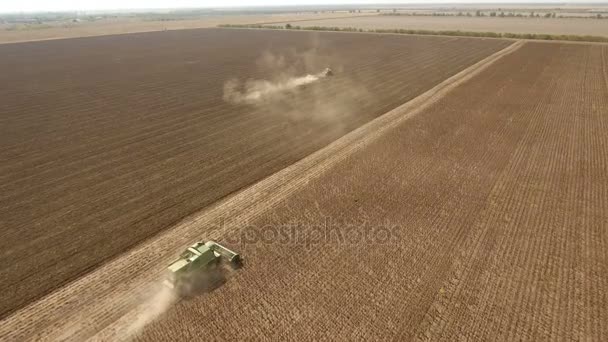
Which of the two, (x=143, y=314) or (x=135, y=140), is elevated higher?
(x=135, y=140)

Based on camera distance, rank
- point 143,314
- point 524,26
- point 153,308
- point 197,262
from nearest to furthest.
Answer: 1. point 143,314
2. point 153,308
3. point 197,262
4. point 524,26

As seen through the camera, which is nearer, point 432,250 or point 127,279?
point 127,279

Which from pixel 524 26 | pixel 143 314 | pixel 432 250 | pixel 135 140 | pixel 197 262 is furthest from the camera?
pixel 524 26

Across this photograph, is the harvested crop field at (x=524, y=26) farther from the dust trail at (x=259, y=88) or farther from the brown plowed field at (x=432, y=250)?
the brown plowed field at (x=432, y=250)

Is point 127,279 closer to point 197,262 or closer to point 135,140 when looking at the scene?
point 197,262

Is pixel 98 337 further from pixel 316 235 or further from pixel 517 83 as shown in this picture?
pixel 517 83

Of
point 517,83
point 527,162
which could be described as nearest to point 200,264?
point 527,162

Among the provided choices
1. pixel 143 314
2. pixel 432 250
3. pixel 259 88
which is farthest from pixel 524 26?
pixel 143 314

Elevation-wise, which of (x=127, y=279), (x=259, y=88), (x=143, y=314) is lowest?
(x=143, y=314)
